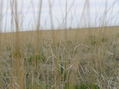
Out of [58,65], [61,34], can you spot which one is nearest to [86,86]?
[58,65]

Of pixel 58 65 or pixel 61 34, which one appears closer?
→ pixel 58 65

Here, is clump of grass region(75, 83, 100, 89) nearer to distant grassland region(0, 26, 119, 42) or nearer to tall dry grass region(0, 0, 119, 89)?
tall dry grass region(0, 0, 119, 89)

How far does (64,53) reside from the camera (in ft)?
5.08

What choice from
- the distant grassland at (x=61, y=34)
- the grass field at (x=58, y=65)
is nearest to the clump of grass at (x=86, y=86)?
the grass field at (x=58, y=65)

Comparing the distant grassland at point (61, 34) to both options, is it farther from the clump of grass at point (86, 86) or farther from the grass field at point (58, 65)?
the clump of grass at point (86, 86)

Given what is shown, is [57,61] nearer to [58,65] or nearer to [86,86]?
[58,65]

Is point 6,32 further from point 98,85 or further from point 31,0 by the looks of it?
point 98,85

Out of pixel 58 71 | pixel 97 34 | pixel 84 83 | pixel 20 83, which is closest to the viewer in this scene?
pixel 20 83

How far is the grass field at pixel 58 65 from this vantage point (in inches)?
50.8

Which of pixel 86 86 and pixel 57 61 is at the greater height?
pixel 57 61

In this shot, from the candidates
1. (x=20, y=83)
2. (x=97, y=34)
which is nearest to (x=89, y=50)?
(x=97, y=34)

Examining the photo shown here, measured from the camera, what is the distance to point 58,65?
1408 millimetres

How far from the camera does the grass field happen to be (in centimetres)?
129

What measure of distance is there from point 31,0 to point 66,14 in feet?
0.68
